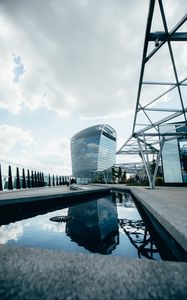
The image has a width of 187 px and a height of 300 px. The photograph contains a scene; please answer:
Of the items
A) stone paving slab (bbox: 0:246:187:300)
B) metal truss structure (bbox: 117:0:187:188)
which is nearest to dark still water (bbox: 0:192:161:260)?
stone paving slab (bbox: 0:246:187:300)

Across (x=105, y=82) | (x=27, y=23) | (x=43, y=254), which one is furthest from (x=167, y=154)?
(x=43, y=254)

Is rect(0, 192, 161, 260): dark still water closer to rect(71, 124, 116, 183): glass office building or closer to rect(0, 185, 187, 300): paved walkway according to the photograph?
rect(0, 185, 187, 300): paved walkway

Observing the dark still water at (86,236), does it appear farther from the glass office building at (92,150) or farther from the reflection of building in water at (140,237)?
the glass office building at (92,150)

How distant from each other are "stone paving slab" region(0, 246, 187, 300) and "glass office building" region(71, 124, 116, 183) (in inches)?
4720

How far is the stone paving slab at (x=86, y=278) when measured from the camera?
130 centimetres

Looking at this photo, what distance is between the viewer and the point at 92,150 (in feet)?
426

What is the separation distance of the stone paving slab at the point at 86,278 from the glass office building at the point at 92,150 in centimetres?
11990

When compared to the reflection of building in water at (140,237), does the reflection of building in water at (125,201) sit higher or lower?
lower

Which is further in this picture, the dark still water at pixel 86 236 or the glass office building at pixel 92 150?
the glass office building at pixel 92 150

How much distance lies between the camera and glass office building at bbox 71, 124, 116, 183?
12762cm

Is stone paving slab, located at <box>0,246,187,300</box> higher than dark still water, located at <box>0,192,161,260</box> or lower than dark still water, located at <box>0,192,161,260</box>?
higher

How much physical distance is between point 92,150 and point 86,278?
128246mm

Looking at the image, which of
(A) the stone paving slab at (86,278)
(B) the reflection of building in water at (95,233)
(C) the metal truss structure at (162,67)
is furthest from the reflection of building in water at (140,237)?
(C) the metal truss structure at (162,67)

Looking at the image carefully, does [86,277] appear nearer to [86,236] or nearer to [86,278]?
[86,278]
